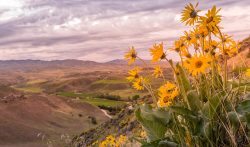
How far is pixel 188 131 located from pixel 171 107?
352mm

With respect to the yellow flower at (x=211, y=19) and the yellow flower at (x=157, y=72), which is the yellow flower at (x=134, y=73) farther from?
Answer: the yellow flower at (x=211, y=19)

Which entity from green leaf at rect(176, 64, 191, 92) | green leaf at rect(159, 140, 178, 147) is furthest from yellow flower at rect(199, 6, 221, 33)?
green leaf at rect(159, 140, 178, 147)

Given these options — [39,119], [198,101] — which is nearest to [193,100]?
[198,101]

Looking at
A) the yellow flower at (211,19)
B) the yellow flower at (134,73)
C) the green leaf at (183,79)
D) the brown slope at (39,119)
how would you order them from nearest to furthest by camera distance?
the yellow flower at (211,19) < the green leaf at (183,79) < the yellow flower at (134,73) < the brown slope at (39,119)

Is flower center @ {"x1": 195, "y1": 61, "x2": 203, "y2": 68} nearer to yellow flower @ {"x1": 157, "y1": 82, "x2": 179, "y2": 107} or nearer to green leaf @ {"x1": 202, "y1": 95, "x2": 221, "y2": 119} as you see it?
green leaf @ {"x1": 202, "y1": 95, "x2": 221, "y2": 119}

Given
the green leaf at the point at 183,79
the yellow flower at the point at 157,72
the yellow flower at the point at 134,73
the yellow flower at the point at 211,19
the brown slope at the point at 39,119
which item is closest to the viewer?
the yellow flower at the point at 211,19

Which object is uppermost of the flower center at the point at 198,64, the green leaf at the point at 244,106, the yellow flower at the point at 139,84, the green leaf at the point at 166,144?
the flower center at the point at 198,64

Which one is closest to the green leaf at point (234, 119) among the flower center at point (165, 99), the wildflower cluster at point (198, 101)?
the wildflower cluster at point (198, 101)

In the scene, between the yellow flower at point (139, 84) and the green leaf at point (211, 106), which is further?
the yellow flower at point (139, 84)

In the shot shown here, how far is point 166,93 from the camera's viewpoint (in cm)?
426

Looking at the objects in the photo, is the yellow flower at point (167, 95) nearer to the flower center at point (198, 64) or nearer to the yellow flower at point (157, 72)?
the yellow flower at point (157, 72)

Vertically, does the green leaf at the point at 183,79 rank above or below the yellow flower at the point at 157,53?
below

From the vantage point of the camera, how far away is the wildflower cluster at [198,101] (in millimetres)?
3705

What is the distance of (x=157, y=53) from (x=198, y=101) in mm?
651
